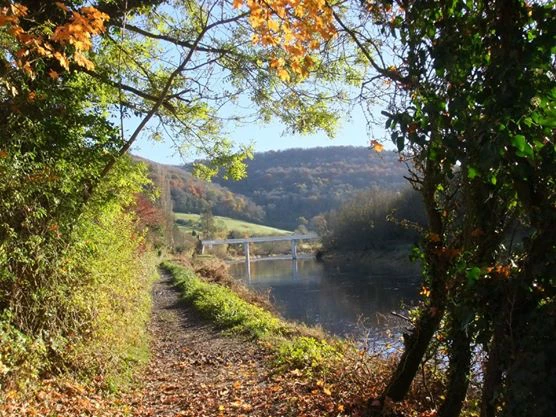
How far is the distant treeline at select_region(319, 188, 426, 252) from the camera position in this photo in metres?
52.1

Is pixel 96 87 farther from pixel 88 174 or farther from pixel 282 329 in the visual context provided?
pixel 282 329

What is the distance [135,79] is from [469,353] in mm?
8183

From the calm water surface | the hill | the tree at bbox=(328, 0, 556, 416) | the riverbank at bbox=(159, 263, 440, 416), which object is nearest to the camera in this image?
the tree at bbox=(328, 0, 556, 416)

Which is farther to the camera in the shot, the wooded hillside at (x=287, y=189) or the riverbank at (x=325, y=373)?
the wooded hillside at (x=287, y=189)

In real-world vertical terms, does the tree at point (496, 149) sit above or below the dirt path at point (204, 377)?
above

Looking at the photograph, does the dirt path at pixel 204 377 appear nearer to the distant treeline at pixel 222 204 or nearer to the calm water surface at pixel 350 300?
the calm water surface at pixel 350 300

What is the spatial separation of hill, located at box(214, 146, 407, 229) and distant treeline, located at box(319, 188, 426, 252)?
1118 inches

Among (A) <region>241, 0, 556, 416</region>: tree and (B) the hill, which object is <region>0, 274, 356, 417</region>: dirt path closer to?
(A) <region>241, 0, 556, 416</region>: tree

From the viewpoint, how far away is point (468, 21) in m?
3.30

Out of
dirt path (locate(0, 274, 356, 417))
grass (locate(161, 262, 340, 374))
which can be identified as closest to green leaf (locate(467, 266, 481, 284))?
dirt path (locate(0, 274, 356, 417))

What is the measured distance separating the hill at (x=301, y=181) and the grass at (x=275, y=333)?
254 ft

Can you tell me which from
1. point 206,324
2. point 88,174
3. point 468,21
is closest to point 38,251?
point 88,174

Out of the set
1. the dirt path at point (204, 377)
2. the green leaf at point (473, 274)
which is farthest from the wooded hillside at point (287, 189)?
the green leaf at point (473, 274)

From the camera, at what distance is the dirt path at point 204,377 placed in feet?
21.5
